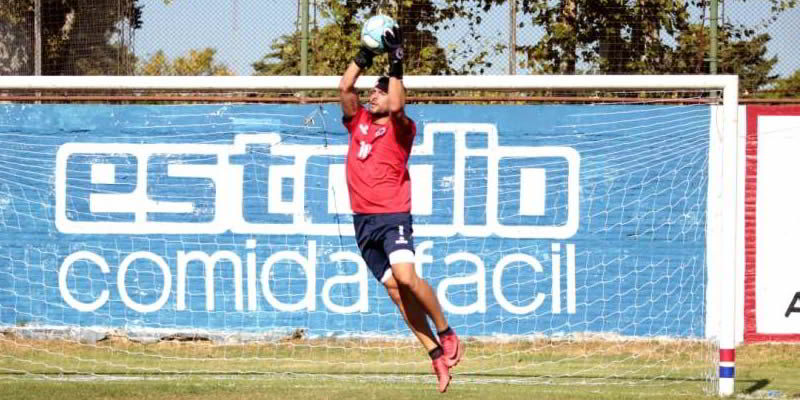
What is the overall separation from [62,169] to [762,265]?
26.6 feet

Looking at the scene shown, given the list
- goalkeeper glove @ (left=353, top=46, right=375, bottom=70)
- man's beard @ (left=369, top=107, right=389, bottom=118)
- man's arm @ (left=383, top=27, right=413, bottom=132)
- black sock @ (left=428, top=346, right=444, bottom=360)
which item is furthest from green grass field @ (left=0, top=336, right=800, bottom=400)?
goalkeeper glove @ (left=353, top=46, right=375, bottom=70)

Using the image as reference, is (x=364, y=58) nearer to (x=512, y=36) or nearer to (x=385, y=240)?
(x=385, y=240)

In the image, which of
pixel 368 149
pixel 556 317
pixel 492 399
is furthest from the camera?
pixel 556 317

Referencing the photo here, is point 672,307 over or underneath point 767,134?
underneath

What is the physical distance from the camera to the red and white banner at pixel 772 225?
46.5 ft

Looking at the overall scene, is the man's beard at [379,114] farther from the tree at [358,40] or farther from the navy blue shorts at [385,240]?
the tree at [358,40]

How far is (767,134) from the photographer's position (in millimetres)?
14180

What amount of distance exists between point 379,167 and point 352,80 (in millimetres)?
682

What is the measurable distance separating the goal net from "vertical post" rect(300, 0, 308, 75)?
44 centimetres

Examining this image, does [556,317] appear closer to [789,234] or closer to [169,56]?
[789,234]

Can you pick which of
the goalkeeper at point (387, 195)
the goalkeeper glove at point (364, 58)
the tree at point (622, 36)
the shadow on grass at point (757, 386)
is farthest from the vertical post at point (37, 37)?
the shadow on grass at point (757, 386)

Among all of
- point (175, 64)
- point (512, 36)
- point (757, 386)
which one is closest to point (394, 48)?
point (757, 386)

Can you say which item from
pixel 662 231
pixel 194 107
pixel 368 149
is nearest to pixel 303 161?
pixel 194 107

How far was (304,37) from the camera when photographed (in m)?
14.4
